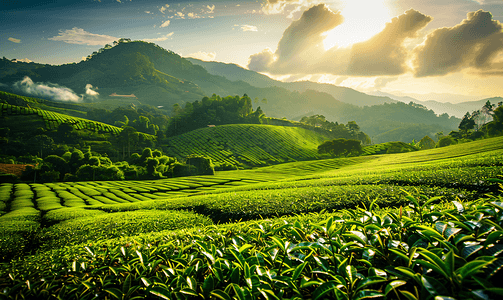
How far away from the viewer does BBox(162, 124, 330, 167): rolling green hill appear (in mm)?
70500

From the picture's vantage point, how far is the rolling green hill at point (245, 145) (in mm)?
70500

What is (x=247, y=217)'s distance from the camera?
8.80 metres

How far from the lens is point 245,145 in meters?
77.1

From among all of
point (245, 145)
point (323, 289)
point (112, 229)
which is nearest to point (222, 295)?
point (323, 289)

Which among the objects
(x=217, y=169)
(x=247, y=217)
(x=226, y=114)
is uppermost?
(x=226, y=114)

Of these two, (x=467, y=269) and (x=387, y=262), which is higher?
(x=467, y=269)

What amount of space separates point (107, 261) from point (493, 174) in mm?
13226

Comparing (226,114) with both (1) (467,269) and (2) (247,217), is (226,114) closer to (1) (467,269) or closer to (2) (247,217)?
(2) (247,217)

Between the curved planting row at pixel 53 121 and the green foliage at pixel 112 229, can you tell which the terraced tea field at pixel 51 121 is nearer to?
the curved planting row at pixel 53 121

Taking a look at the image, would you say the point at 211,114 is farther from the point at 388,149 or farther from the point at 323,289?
the point at 323,289

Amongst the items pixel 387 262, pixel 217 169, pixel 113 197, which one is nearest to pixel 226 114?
pixel 217 169

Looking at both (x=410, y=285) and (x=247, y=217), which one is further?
(x=247, y=217)

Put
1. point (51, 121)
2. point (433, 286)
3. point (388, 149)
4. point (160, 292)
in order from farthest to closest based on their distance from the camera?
point (51, 121), point (388, 149), point (160, 292), point (433, 286)

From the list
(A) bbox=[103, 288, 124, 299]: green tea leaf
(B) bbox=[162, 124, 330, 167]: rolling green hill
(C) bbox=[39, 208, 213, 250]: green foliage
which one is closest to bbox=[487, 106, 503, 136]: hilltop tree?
(B) bbox=[162, 124, 330, 167]: rolling green hill
